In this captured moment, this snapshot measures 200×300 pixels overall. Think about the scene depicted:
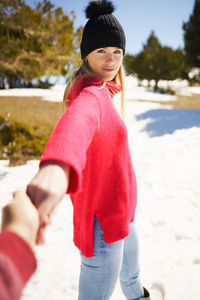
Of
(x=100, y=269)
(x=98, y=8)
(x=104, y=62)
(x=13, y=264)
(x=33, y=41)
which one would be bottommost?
(x=100, y=269)

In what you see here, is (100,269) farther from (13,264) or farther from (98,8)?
(98,8)

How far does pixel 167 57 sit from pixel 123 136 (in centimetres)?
3241

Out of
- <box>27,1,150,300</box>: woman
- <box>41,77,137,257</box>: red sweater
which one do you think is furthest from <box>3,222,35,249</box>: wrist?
<box>41,77,137,257</box>: red sweater

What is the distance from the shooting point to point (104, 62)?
43.1 inches

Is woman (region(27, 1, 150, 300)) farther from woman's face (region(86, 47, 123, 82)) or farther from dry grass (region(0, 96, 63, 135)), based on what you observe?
dry grass (region(0, 96, 63, 135))

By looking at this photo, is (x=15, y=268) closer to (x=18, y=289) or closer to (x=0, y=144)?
(x=18, y=289)

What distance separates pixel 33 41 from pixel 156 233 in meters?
5.78

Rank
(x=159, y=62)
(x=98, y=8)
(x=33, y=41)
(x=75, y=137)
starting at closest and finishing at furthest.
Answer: (x=75, y=137), (x=98, y=8), (x=33, y=41), (x=159, y=62)

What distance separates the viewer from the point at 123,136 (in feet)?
3.02

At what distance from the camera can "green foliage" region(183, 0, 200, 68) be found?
14633 mm

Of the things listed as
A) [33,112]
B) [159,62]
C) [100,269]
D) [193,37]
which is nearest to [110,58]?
[100,269]

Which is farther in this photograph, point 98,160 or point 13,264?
point 98,160

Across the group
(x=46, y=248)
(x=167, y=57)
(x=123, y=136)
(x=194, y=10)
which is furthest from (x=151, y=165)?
(x=167, y=57)

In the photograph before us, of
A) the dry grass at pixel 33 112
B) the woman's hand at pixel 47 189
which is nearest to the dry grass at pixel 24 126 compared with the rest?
the dry grass at pixel 33 112
